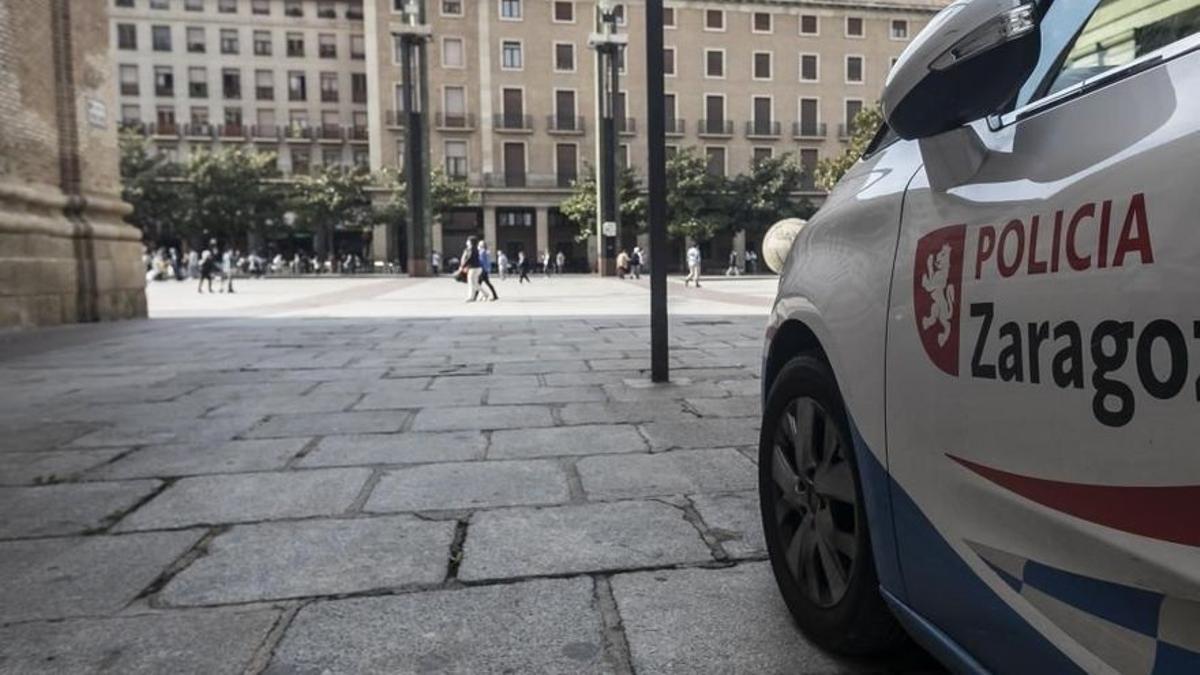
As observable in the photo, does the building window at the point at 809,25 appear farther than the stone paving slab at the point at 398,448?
Yes

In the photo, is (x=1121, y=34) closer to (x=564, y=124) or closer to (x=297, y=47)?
(x=564, y=124)

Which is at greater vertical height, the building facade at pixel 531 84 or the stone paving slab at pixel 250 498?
the building facade at pixel 531 84

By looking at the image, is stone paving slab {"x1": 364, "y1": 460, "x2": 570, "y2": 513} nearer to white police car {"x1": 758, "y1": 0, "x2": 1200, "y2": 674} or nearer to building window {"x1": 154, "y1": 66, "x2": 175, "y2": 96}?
white police car {"x1": 758, "y1": 0, "x2": 1200, "y2": 674}

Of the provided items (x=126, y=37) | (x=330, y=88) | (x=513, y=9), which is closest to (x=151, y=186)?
(x=126, y=37)

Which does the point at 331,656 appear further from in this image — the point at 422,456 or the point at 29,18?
the point at 29,18

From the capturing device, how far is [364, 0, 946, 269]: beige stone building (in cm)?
5531

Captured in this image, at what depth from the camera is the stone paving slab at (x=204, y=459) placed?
179 inches

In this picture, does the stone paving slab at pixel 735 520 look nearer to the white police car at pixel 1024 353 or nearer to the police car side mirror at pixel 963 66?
the white police car at pixel 1024 353

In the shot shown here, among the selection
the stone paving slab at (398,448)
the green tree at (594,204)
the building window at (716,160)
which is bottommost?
the stone paving slab at (398,448)

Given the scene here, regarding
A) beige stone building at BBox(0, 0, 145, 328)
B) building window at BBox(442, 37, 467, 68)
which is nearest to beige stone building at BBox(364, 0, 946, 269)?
building window at BBox(442, 37, 467, 68)

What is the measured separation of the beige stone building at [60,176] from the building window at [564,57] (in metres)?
43.9

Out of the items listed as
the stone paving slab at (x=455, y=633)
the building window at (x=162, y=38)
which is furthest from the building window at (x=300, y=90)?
the stone paving slab at (x=455, y=633)

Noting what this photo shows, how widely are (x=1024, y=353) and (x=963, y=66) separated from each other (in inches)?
22.2

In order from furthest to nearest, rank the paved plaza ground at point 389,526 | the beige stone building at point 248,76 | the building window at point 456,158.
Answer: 1. the beige stone building at point 248,76
2. the building window at point 456,158
3. the paved plaza ground at point 389,526
